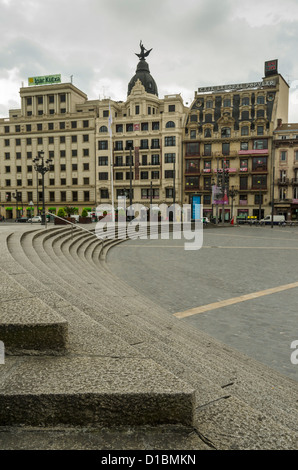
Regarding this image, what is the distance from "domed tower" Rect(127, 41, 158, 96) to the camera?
59.4 meters

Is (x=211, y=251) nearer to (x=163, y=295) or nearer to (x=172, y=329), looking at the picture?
(x=163, y=295)

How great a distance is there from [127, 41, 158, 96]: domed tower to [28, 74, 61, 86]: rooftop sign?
1396 centimetres

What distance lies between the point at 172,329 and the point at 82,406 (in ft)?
11.5

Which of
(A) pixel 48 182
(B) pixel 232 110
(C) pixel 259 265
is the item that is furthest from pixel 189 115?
(C) pixel 259 265

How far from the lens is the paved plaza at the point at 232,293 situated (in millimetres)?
5477

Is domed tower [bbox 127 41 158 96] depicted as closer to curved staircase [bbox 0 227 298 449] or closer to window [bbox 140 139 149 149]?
window [bbox 140 139 149 149]

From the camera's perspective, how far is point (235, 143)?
2085 inches

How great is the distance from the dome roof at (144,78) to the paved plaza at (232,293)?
Result: 5221 cm

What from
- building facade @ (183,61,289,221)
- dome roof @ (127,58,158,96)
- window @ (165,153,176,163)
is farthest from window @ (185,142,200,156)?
dome roof @ (127,58,158,96)

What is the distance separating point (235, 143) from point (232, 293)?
49056 mm

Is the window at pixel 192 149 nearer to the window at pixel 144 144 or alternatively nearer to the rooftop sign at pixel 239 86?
the window at pixel 144 144

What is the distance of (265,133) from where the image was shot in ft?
169

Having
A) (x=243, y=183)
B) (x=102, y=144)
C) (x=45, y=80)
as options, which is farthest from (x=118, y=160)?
(x=45, y=80)

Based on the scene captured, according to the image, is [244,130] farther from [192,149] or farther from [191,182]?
[191,182]
